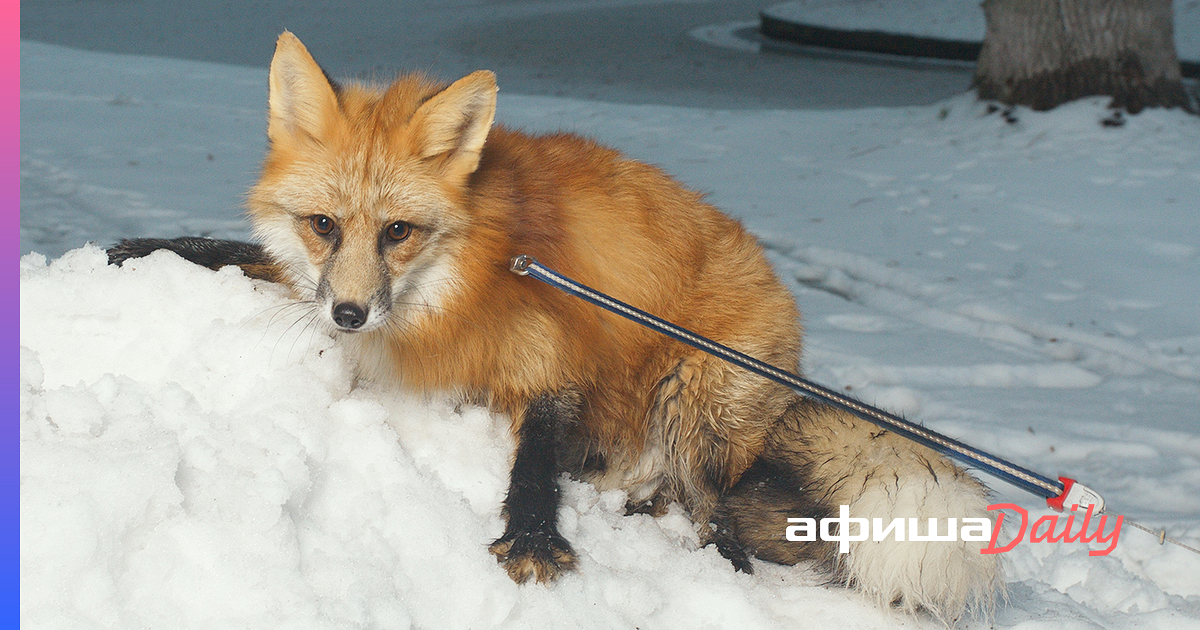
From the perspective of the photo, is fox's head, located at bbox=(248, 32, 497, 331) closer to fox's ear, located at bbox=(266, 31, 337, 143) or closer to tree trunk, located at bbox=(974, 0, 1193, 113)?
fox's ear, located at bbox=(266, 31, 337, 143)

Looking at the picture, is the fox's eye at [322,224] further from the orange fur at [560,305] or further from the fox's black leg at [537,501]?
the fox's black leg at [537,501]

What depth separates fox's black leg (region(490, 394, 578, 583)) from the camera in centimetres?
208

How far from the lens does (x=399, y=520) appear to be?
2084 millimetres

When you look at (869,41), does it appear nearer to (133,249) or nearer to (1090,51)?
(1090,51)

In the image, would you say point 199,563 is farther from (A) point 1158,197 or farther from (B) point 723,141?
(B) point 723,141

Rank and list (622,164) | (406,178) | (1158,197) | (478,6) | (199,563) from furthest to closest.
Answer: (478,6) → (1158,197) → (622,164) → (406,178) → (199,563)

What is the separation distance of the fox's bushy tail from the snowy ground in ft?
0.29

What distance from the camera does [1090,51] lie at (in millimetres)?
7770

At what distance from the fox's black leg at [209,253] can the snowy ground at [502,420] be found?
6.8 inches

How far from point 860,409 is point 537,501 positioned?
2.54 feet

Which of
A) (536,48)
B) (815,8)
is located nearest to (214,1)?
(536,48)

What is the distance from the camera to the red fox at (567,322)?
7.13 feet

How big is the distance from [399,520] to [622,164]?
1.18 m

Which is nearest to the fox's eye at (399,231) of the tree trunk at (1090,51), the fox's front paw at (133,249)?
the fox's front paw at (133,249)
